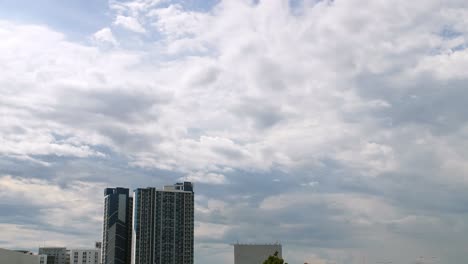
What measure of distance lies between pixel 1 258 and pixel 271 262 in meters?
72.6

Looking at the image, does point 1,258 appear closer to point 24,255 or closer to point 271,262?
point 24,255

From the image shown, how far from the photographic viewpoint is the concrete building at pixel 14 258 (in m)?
157

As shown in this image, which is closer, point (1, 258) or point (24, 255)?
point (1, 258)

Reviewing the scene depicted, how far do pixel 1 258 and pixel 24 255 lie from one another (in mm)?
26237

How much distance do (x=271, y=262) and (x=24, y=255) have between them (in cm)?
8314

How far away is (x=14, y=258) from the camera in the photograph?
16838 cm

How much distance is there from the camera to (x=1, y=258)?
155000 mm

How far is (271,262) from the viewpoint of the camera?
14550cm

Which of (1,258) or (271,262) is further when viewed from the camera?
(1,258)

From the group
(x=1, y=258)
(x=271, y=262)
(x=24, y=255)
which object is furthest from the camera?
(x=24, y=255)

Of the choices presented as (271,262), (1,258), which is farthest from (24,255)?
(271,262)

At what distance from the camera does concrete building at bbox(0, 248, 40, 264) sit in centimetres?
15700

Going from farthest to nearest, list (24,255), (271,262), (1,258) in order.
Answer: (24,255)
(1,258)
(271,262)
